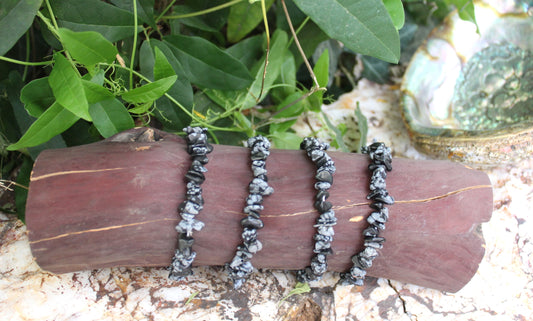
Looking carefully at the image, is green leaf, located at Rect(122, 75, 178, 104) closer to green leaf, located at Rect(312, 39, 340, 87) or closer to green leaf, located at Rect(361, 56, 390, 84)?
green leaf, located at Rect(312, 39, 340, 87)

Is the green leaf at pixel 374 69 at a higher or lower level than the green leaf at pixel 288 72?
lower

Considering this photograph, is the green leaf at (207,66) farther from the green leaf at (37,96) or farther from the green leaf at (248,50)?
the green leaf at (37,96)

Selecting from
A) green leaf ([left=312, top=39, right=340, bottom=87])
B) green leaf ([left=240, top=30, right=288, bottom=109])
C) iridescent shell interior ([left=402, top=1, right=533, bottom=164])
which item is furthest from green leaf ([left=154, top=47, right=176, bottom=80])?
iridescent shell interior ([left=402, top=1, right=533, bottom=164])

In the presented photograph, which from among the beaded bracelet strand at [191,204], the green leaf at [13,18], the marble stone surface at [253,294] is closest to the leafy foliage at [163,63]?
the green leaf at [13,18]

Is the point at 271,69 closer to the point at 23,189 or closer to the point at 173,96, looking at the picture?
the point at 173,96

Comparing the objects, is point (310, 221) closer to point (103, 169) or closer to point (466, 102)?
point (103, 169)

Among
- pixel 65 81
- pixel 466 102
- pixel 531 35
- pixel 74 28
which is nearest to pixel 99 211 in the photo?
pixel 65 81
